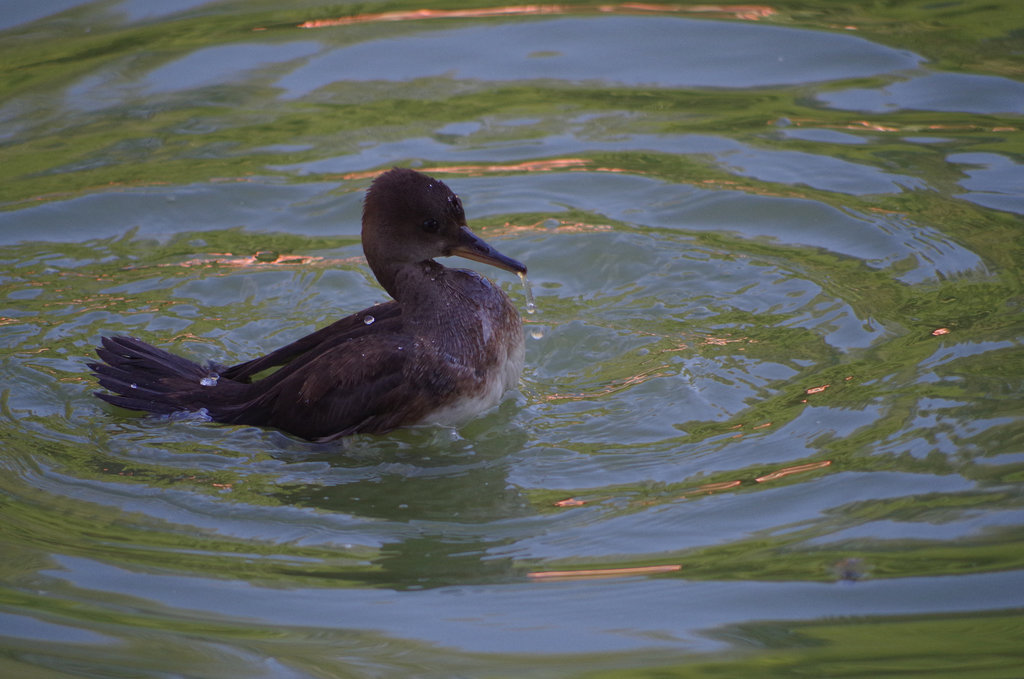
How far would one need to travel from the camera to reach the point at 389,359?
5363 millimetres

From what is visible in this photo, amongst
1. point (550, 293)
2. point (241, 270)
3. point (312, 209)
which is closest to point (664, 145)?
point (550, 293)

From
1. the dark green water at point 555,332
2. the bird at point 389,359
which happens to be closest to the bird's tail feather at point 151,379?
the bird at point 389,359

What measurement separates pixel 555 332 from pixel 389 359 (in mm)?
1292

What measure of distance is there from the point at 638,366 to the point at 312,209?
3010 mm

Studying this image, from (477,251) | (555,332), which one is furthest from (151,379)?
(555,332)

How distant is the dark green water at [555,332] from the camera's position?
396cm

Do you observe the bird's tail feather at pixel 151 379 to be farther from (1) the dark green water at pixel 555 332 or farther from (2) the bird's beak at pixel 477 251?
(2) the bird's beak at pixel 477 251

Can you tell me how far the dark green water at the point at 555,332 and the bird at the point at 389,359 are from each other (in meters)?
0.14

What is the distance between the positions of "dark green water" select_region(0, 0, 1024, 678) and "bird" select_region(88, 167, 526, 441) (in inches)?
5.3

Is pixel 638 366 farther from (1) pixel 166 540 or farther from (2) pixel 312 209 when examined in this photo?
(2) pixel 312 209

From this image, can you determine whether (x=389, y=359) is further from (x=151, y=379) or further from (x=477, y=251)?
(x=151, y=379)

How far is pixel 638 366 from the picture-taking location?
19.3 feet

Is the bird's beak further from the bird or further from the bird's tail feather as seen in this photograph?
the bird's tail feather

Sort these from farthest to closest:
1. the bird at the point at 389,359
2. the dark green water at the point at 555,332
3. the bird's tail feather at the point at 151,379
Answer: the bird's tail feather at the point at 151,379
the bird at the point at 389,359
the dark green water at the point at 555,332
